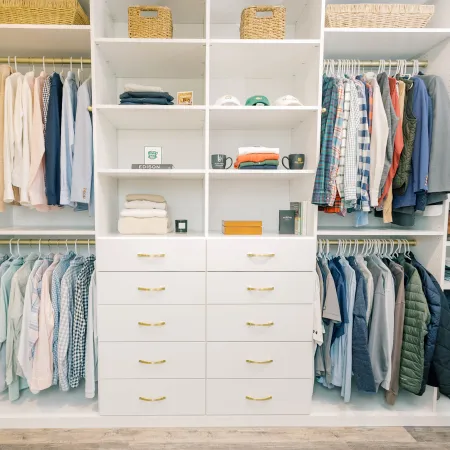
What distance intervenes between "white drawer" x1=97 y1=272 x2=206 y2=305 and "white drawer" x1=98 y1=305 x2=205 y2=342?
4 cm

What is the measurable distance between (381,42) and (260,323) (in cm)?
178

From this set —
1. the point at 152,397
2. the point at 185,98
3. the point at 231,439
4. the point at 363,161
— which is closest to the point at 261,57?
the point at 185,98

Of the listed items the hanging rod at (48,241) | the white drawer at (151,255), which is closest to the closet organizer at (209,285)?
the white drawer at (151,255)

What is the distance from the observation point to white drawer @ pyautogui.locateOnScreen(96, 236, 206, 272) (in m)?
1.72

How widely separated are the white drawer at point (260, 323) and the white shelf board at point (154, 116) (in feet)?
3.63

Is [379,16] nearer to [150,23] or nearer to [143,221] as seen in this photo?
[150,23]

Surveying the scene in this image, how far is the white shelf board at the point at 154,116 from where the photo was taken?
1.68 m

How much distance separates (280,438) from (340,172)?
151 cm

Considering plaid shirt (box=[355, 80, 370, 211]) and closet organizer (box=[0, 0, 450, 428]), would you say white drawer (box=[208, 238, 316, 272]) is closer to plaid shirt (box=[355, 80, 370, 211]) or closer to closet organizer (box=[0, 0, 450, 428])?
closet organizer (box=[0, 0, 450, 428])

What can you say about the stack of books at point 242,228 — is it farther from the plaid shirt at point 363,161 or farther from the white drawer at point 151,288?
the plaid shirt at point 363,161

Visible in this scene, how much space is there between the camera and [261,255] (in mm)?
1744

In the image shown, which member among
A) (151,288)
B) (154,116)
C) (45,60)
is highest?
(45,60)

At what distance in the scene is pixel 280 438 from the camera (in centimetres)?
175

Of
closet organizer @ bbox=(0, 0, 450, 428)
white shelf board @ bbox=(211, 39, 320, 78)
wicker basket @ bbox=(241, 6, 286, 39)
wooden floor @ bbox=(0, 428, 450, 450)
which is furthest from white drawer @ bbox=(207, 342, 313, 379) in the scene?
wicker basket @ bbox=(241, 6, 286, 39)
